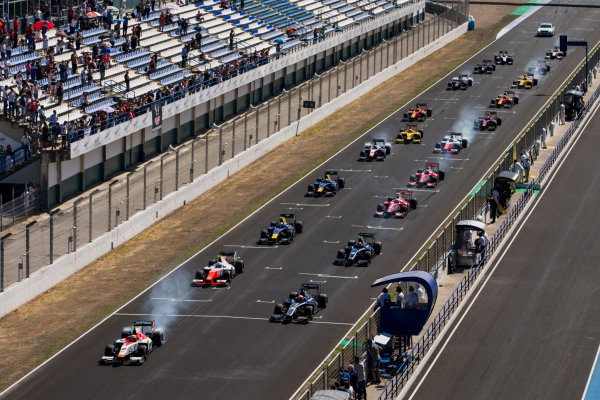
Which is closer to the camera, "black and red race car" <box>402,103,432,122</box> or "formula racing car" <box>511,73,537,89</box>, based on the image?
"black and red race car" <box>402,103,432,122</box>

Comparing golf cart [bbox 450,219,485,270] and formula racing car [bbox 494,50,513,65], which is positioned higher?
golf cart [bbox 450,219,485,270]

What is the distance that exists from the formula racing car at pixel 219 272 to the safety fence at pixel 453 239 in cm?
738

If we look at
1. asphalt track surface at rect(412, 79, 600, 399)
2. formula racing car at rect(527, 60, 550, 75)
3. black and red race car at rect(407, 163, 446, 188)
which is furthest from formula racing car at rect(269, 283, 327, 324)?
formula racing car at rect(527, 60, 550, 75)

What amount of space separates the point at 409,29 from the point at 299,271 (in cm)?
7098

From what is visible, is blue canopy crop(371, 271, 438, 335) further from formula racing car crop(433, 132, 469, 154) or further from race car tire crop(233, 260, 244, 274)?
formula racing car crop(433, 132, 469, 154)

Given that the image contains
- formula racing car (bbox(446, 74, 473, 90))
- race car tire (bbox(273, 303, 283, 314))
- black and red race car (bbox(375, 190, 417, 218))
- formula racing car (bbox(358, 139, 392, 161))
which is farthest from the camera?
formula racing car (bbox(446, 74, 473, 90))

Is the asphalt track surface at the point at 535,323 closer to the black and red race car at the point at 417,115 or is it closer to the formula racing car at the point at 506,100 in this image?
the black and red race car at the point at 417,115

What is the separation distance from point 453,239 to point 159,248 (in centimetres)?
1321

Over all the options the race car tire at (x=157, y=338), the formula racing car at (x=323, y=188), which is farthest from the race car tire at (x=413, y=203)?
the race car tire at (x=157, y=338)

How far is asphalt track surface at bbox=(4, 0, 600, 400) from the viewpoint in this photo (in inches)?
1711

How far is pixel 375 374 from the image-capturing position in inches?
1672

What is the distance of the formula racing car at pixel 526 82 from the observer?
326ft

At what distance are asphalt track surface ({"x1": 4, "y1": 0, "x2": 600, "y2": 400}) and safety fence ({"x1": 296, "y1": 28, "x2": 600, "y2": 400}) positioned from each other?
6.92 feet

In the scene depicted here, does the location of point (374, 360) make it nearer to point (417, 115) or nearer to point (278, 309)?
point (278, 309)
